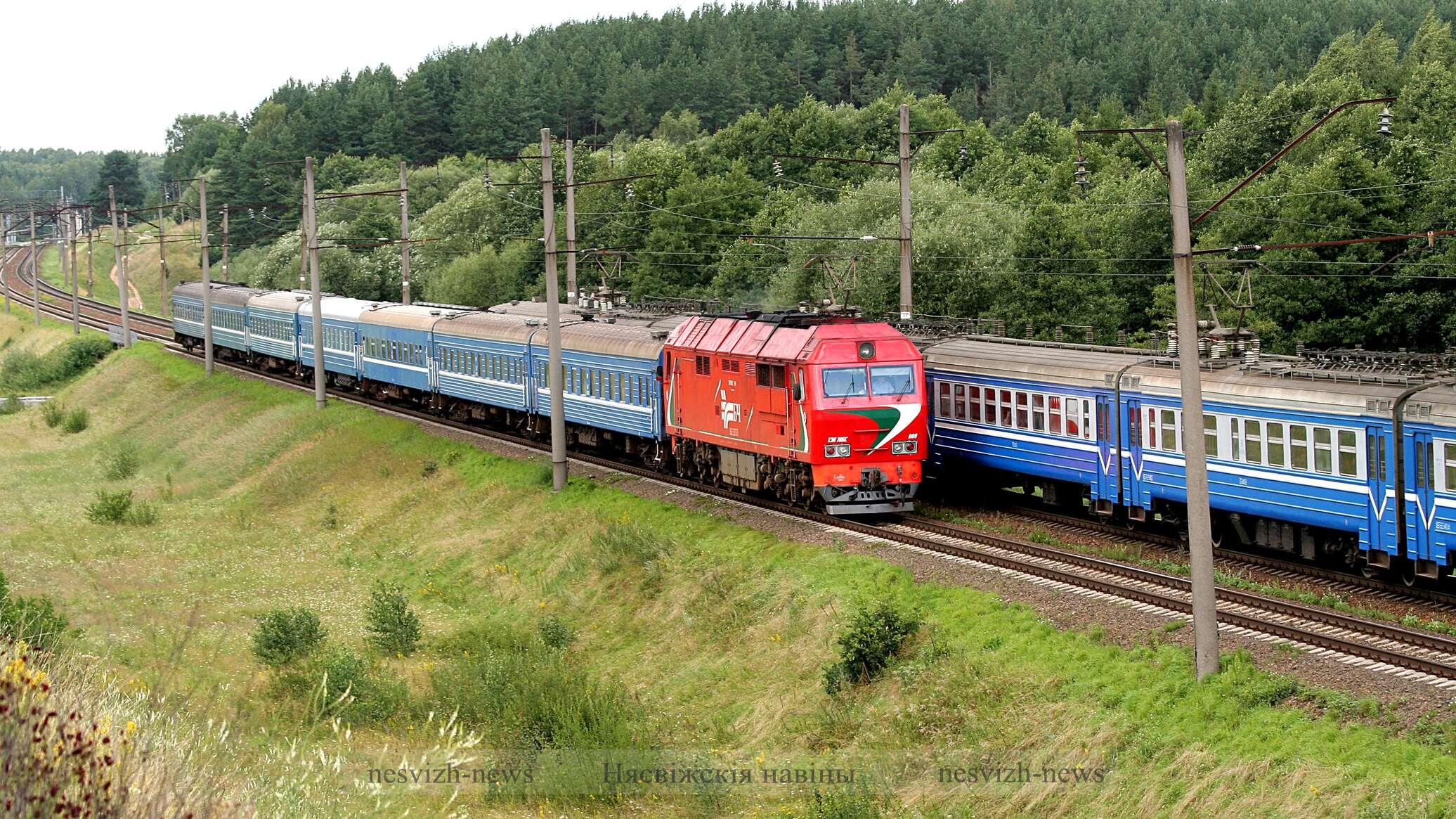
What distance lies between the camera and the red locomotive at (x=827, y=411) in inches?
1088

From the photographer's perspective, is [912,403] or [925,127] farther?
[925,127]

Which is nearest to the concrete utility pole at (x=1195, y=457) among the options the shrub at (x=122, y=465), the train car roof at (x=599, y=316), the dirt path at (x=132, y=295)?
the train car roof at (x=599, y=316)

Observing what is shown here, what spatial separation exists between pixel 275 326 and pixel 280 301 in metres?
1.16

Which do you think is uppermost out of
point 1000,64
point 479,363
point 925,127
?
point 1000,64

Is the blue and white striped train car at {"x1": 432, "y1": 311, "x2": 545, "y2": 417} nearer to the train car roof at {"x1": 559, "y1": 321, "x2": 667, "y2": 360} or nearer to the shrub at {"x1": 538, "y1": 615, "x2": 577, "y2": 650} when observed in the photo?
the train car roof at {"x1": 559, "y1": 321, "x2": 667, "y2": 360}

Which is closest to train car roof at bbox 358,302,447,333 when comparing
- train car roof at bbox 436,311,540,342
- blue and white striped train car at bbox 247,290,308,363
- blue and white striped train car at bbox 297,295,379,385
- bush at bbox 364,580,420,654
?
train car roof at bbox 436,311,540,342

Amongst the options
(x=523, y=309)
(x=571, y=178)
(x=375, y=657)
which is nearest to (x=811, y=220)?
(x=523, y=309)

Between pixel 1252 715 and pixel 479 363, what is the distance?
3328cm

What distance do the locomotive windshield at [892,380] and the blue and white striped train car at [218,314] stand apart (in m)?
48.4

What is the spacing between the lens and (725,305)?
175 feet

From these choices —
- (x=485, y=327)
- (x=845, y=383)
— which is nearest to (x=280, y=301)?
(x=485, y=327)

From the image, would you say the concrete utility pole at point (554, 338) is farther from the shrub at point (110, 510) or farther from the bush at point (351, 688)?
A: the shrub at point (110, 510)

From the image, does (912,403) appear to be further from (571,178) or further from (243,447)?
(243,447)

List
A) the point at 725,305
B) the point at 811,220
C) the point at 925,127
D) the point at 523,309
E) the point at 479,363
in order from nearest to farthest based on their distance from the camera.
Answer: the point at 479,363 → the point at 523,309 → the point at 725,305 → the point at 811,220 → the point at 925,127
